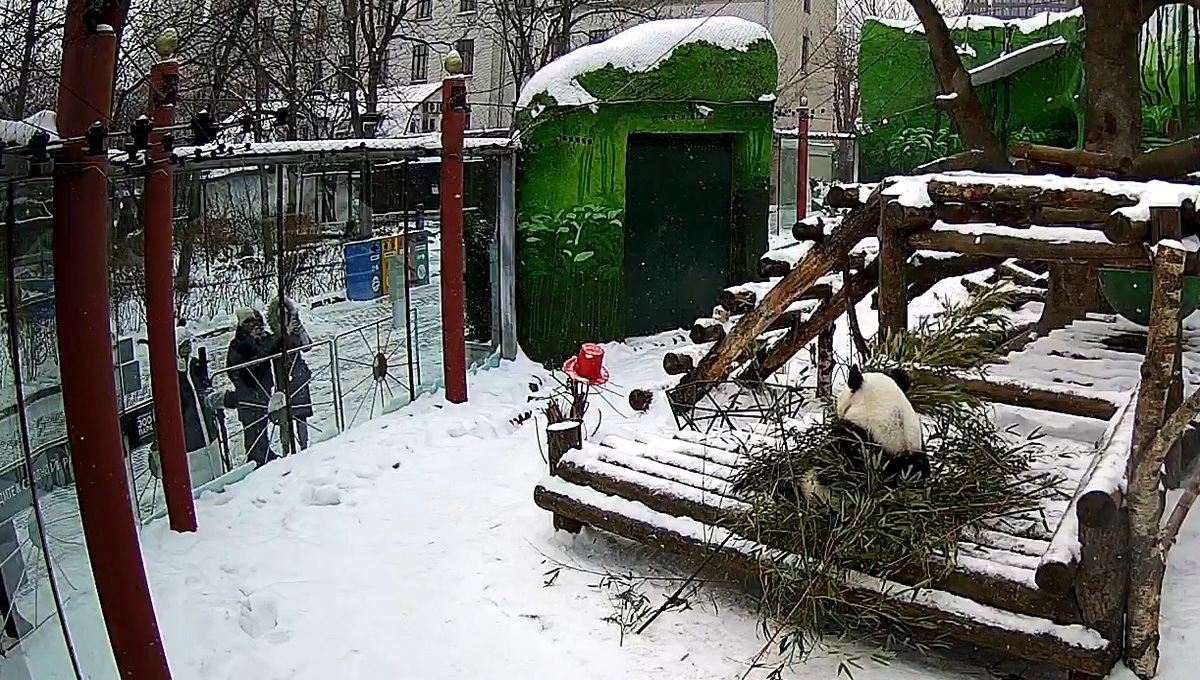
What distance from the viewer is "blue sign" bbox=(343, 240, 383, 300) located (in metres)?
7.75

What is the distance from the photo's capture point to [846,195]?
689 cm

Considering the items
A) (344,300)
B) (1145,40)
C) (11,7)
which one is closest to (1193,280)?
(1145,40)

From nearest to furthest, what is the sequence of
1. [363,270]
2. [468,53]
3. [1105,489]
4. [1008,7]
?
[1105,489]
[363,270]
[1008,7]
[468,53]

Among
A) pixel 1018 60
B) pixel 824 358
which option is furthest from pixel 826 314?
pixel 1018 60

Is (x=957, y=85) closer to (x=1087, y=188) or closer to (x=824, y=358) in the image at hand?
(x=824, y=358)

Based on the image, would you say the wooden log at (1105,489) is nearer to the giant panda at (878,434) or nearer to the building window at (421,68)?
the giant panda at (878,434)

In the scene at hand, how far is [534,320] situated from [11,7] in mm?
4848

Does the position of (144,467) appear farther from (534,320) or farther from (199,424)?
(534,320)

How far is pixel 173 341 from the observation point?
565 centimetres

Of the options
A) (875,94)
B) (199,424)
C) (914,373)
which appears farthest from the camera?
(875,94)

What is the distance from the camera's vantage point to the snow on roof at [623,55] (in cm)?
998

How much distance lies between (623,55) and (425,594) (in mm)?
6390

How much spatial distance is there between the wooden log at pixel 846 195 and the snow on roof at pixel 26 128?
478cm

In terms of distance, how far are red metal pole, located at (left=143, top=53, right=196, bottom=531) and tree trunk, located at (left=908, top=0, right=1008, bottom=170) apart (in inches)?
246
